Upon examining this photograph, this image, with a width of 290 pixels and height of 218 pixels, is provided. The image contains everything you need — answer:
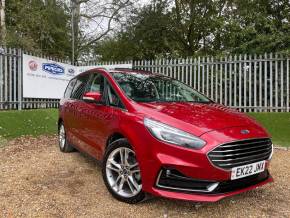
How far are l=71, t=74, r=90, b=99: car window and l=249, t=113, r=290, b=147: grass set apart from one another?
15.2 feet

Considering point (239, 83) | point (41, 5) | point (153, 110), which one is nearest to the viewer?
point (153, 110)

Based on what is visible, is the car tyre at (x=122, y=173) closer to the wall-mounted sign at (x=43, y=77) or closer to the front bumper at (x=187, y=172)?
the front bumper at (x=187, y=172)

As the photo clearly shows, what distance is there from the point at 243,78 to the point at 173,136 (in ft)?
A: 26.7

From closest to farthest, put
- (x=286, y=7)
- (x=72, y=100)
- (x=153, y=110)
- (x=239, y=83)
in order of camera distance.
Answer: (x=153, y=110), (x=72, y=100), (x=239, y=83), (x=286, y=7)

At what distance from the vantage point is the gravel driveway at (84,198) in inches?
140

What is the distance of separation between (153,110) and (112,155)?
0.79 m

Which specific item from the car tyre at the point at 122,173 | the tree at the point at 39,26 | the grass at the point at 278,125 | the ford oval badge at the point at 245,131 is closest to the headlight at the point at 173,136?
the car tyre at the point at 122,173

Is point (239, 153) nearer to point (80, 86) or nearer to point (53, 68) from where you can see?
point (80, 86)

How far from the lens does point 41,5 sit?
61.9 feet

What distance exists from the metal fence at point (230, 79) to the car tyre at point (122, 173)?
24.8ft

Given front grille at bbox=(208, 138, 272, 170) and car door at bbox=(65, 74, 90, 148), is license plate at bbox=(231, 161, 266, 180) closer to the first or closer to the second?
front grille at bbox=(208, 138, 272, 170)

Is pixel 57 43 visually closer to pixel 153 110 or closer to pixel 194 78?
pixel 194 78

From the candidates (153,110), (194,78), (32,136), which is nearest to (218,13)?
Answer: (194,78)

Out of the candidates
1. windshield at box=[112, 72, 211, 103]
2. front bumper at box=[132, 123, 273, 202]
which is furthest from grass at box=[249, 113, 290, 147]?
front bumper at box=[132, 123, 273, 202]
